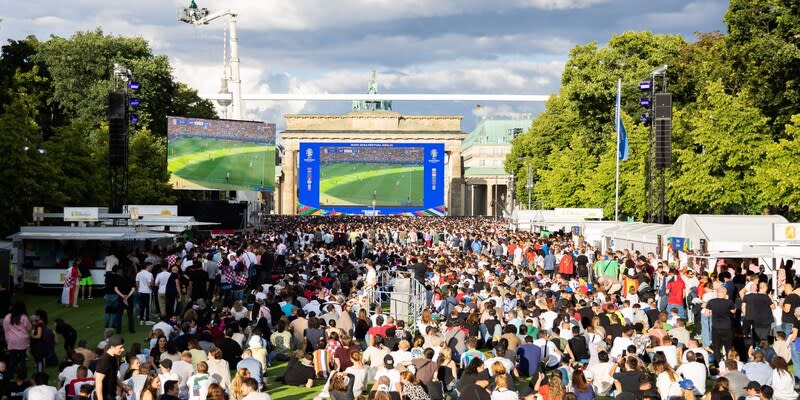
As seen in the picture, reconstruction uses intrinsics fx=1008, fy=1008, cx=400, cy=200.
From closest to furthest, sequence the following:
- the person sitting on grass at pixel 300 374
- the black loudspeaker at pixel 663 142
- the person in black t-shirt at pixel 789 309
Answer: the person sitting on grass at pixel 300 374
the person in black t-shirt at pixel 789 309
the black loudspeaker at pixel 663 142

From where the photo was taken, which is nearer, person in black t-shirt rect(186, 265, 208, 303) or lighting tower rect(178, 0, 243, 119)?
person in black t-shirt rect(186, 265, 208, 303)

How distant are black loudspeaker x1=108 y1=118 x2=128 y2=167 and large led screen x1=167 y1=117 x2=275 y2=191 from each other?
14.9 m

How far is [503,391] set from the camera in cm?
1107

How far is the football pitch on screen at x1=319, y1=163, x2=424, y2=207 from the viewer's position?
95000 millimetres

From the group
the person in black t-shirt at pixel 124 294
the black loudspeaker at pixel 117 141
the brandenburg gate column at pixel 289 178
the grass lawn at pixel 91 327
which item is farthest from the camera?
the brandenburg gate column at pixel 289 178

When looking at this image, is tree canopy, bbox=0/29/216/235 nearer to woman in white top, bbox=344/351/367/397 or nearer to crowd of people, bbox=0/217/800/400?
crowd of people, bbox=0/217/800/400

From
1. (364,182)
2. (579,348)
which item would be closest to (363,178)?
(364,182)

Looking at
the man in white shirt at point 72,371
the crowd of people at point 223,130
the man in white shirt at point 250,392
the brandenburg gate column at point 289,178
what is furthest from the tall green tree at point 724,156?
the brandenburg gate column at point 289,178

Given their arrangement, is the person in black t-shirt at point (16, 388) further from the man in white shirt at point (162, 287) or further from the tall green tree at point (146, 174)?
the tall green tree at point (146, 174)

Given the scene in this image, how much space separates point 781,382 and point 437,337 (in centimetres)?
474

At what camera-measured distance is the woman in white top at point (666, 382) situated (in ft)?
38.3

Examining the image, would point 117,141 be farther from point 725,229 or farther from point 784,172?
point 784,172

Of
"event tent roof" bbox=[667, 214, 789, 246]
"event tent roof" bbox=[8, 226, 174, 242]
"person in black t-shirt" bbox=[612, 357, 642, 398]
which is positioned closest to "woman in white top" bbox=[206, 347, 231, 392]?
"person in black t-shirt" bbox=[612, 357, 642, 398]

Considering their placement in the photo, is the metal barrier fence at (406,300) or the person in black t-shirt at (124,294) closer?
the person in black t-shirt at (124,294)
